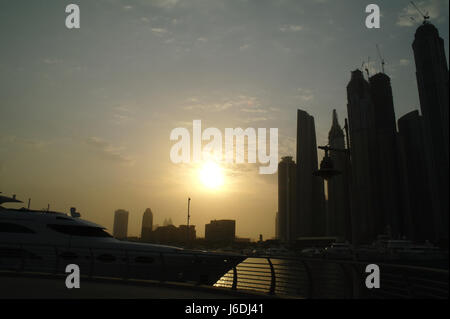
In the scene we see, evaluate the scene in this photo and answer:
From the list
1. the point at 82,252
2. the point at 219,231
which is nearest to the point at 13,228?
the point at 82,252

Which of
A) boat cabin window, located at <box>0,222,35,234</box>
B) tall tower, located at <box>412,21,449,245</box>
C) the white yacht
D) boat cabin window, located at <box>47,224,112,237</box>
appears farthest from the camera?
tall tower, located at <box>412,21,449,245</box>

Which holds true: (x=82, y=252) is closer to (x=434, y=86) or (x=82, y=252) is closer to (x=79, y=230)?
(x=79, y=230)

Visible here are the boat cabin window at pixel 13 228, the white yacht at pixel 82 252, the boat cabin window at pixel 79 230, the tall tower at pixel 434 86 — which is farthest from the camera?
the tall tower at pixel 434 86

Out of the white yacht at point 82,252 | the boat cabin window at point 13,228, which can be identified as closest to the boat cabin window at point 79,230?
the white yacht at point 82,252

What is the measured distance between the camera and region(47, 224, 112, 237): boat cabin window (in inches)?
754

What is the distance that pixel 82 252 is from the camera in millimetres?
Answer: 17438

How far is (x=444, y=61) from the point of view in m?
136

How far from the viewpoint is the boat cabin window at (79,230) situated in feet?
62.8

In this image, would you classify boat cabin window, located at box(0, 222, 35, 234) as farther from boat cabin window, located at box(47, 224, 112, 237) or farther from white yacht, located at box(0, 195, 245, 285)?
boat cabin window, located at box(47, 224, 112, 237)

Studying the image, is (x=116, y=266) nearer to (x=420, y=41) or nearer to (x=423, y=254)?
(x=423, y=254)

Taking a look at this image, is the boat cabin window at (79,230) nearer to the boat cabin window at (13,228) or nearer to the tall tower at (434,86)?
the boat cabin window at (13,228)

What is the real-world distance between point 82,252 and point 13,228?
4947 mm

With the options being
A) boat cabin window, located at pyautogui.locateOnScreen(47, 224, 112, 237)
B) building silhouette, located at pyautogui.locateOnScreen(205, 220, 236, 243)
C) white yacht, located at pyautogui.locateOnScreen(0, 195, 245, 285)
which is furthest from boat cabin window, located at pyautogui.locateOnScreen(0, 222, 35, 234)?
building silhouette, located at pyautogui.locateOnScreen(205, 220, 236, 243)
